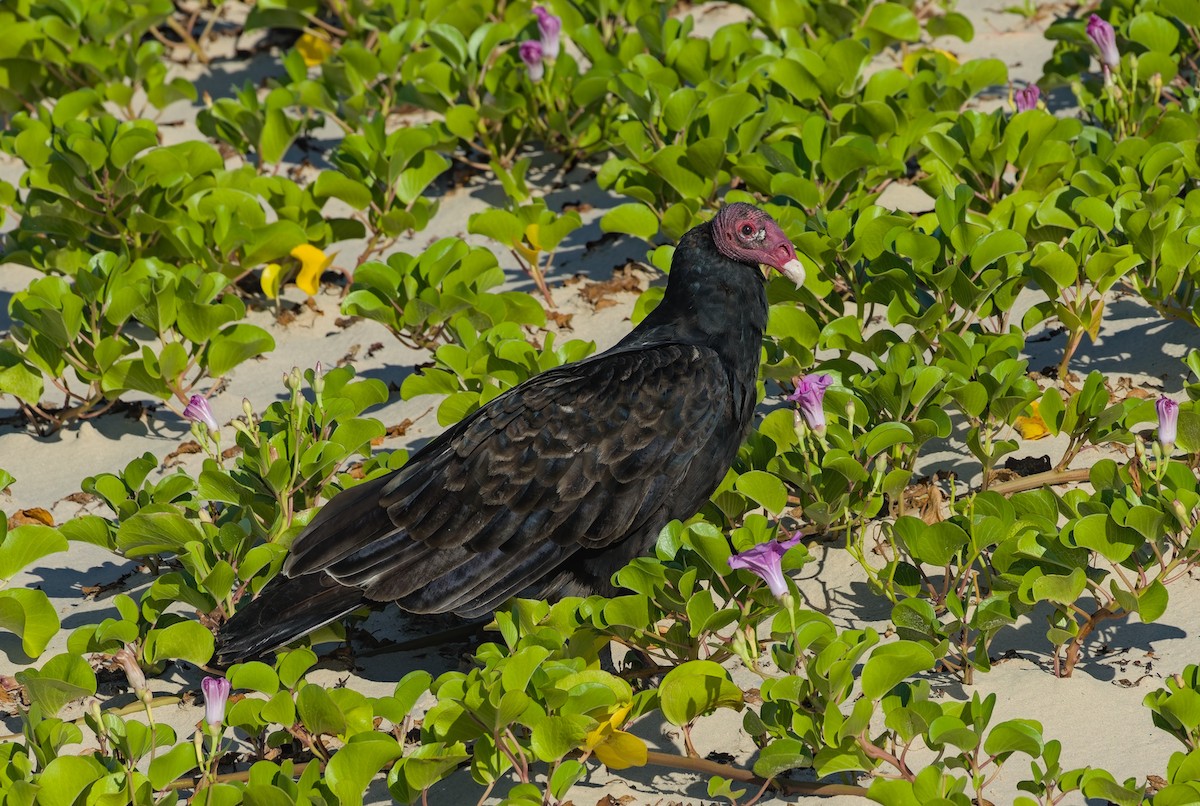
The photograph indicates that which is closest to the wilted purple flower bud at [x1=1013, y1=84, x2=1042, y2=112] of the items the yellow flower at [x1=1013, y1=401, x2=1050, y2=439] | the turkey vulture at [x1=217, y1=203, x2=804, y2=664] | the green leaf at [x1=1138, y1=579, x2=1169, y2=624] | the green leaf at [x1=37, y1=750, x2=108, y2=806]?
the yellow flower at [x1=1013, y1=401, x2=1050, y2=439]

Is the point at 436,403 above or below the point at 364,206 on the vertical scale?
below

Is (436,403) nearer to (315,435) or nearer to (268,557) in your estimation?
(315,435)

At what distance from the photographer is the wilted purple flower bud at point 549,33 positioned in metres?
6.44

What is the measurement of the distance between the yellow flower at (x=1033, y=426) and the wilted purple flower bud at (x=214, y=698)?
2620 millimetres

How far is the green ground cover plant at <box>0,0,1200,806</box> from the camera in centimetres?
346

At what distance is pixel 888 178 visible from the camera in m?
5.88

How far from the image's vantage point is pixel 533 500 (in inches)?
161

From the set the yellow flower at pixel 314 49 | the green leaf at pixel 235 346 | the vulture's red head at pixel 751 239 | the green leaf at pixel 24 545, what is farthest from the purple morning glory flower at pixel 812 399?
the yellow flower at pixel 314 49

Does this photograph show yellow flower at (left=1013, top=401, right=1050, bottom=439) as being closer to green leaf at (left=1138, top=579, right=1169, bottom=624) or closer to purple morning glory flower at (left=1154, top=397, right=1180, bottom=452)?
purple morning glory flower at (left=1154, top=397, right=1180, bottom=452)

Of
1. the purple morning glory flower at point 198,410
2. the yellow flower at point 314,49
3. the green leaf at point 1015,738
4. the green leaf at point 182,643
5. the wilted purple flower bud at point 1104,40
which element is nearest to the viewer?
the green leaf at point 1015,738

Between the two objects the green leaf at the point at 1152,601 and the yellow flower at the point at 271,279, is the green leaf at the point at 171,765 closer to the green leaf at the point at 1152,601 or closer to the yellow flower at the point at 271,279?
the green leaf at the point at 1152,601

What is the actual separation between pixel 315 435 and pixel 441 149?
7.61 feet

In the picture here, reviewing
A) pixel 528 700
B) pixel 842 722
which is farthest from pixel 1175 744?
pixel 528 700

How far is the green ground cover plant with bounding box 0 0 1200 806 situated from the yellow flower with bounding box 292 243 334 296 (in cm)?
2
